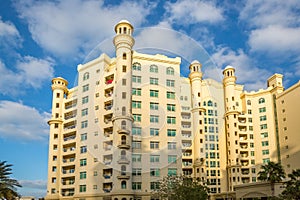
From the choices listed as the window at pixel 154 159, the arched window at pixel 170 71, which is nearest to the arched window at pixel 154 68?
the arched window at pixel 170 71

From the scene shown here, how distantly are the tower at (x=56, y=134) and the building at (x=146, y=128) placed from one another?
196 millimetres

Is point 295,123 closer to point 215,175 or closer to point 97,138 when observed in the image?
point 215,175

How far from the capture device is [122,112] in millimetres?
54531

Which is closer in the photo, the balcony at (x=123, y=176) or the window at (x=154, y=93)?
the balcony at (x=123, y=176)

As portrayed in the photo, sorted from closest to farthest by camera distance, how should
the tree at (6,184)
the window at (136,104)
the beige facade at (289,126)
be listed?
the tree at (6,184), the window at (136,104), the beige facade at (289,126)

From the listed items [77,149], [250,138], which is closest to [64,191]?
[77,149]

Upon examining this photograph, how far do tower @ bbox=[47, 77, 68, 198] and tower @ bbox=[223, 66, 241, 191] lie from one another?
114ft

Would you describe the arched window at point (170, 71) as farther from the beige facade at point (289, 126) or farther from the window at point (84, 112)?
the beige facade at point (289, 126)

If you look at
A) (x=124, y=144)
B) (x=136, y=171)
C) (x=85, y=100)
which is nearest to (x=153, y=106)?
(x=124, y=144)

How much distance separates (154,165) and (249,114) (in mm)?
30158

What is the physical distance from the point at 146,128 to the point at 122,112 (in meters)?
5.56

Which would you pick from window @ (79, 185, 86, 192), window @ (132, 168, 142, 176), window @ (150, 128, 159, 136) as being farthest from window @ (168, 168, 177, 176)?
window @ (79, 185, 86, 192)

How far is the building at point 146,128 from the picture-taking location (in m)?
54.2

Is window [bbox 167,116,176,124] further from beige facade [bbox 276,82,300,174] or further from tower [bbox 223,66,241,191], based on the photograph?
beige facade [bbox 276,82,300,174]
